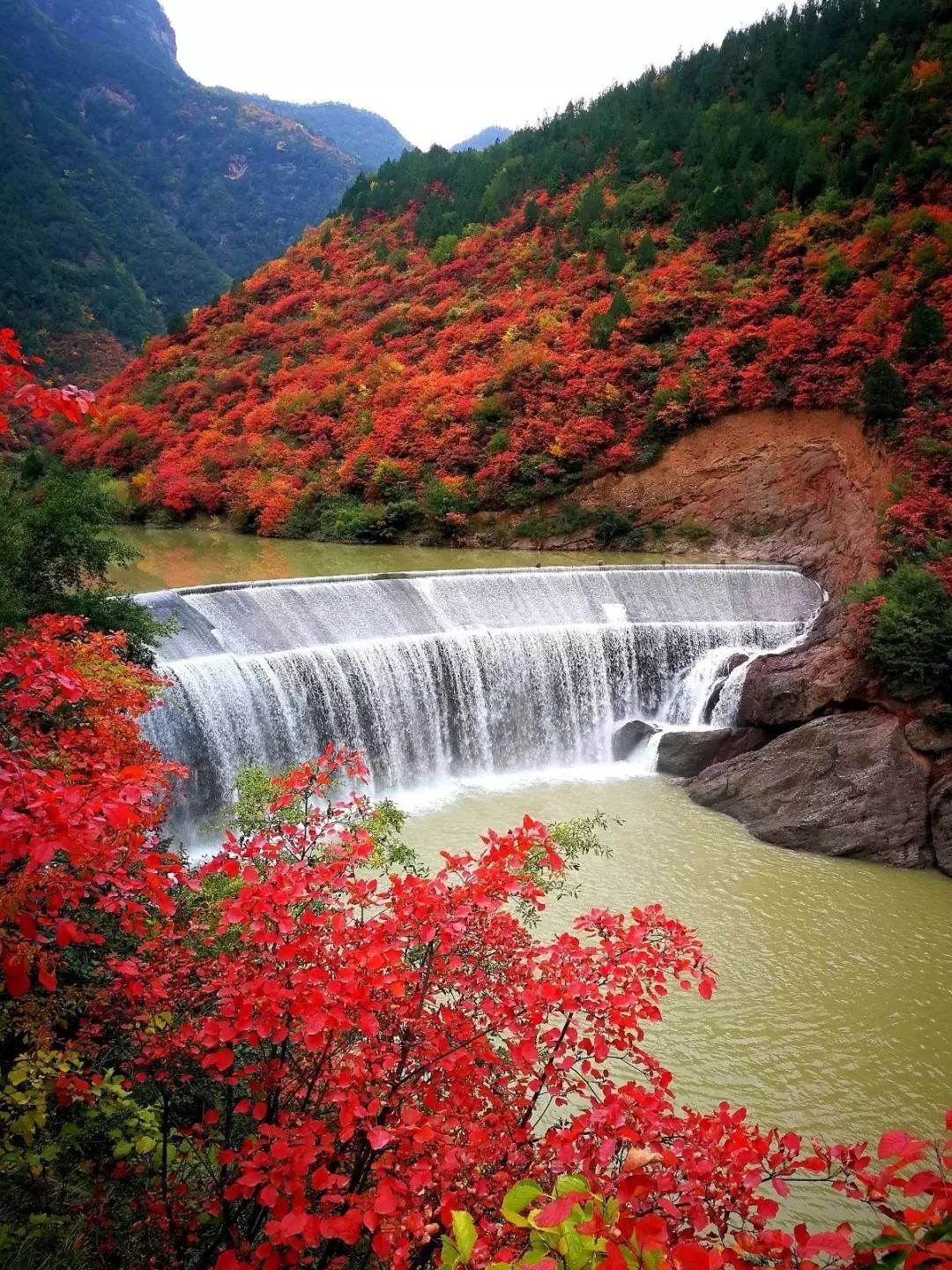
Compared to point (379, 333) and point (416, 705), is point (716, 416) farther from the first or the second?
point (379, 333)

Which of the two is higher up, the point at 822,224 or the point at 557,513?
the point at 822,224

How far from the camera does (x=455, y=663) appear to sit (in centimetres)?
1314

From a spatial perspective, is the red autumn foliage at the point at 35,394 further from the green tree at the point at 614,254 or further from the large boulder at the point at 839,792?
the green tree at the point at 614,254

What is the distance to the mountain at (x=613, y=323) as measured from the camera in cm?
1894

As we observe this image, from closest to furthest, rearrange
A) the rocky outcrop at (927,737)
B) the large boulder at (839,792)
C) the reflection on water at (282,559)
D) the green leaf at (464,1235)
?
1. the green leaf at (464,1235)
2. the large boulder at (839,792)
3. the rocky outcrop at (927,737)
4. the reflection on water at (282,559)

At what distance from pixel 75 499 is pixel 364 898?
6712mm

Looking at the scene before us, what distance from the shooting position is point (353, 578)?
13656mm

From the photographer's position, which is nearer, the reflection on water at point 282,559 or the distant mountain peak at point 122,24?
the reflection on water at point 282,559

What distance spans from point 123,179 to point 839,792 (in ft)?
276

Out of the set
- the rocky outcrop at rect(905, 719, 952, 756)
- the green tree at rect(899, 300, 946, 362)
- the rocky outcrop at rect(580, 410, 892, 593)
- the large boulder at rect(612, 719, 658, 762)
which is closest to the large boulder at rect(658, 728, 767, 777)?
the large boulder at rect(612, 719, 658, 762)

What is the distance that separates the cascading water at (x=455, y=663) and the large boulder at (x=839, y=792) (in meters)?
2.07

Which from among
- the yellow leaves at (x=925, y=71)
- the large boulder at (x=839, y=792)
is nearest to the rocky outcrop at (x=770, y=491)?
the large boulder at (x=839, y=792)

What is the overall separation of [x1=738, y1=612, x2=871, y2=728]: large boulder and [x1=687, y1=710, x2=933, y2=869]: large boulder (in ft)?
1.05

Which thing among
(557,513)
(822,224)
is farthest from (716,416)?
(822,224)
